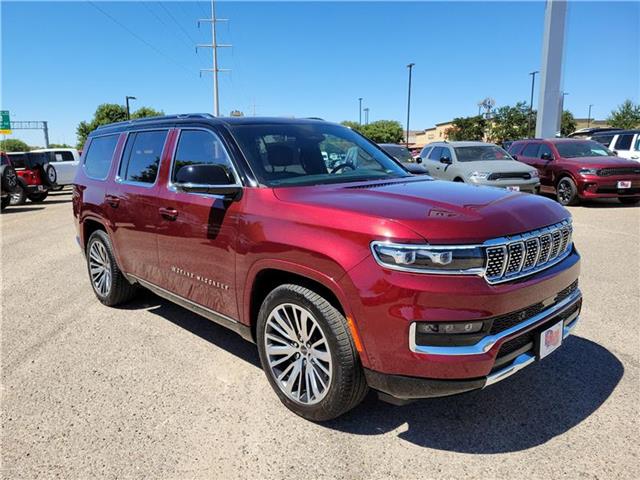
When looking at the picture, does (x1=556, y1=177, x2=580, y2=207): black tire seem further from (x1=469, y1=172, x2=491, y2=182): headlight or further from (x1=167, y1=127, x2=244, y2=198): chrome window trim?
(x1=167, y1=127, x2=244, y2=198): chrome window trim

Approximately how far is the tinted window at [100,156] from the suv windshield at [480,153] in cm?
987

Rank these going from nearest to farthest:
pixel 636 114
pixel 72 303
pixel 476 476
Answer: pixel 476 476, pixel 72 303, pixel 636 114

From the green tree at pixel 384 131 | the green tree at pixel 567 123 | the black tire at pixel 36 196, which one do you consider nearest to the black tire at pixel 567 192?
the black tire at pixel 36 196

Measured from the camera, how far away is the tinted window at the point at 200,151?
3549 millimetres

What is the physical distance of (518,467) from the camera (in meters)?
2.57

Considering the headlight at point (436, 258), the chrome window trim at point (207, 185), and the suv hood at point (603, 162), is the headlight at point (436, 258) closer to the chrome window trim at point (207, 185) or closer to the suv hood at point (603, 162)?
the chrome window trim at point (207, 185)

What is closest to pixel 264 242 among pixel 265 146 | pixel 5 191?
pixel 265 146

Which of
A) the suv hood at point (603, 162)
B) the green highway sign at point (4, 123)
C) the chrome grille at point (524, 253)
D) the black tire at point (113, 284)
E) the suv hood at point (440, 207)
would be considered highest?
the green highway sign at point (4, 123)

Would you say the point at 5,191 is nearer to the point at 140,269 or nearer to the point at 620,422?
the point at 140,269

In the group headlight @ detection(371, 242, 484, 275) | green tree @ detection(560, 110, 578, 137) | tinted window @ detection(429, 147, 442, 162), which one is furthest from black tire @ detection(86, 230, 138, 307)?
green tree @ detection(560, 110, 578, 137)

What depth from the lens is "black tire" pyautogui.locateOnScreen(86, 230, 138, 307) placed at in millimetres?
5117

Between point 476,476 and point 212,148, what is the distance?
278 cm

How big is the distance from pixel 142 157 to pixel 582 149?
12.8 meters

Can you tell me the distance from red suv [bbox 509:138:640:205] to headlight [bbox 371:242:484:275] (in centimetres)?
1152
